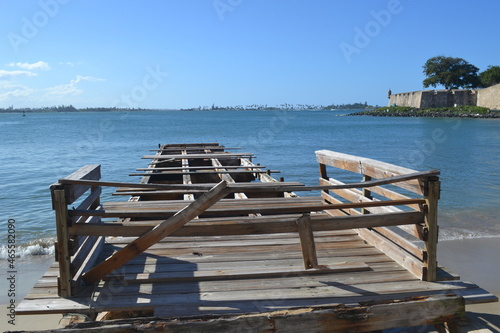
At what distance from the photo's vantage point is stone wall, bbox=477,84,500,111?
9129 cm

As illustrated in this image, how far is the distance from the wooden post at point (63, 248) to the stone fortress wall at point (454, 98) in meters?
102

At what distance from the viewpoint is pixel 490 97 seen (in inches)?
3740

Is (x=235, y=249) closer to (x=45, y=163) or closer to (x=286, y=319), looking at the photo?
(x=286, y=319)

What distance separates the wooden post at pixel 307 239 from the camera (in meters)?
4.27

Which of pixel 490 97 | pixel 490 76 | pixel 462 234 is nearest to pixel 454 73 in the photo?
pixel 490 76

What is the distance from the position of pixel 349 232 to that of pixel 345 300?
91.3 inches

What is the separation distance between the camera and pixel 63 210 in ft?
12.8

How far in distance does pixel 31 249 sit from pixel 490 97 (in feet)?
346

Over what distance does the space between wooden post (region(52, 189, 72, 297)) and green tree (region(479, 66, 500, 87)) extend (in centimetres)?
13071

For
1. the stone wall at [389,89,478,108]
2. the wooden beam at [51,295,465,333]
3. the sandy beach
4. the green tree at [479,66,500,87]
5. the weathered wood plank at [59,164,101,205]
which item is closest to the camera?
the wooden beam at [51,295,465,333]

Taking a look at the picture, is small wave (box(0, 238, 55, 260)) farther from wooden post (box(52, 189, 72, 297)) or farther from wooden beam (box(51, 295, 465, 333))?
wooden beam (box(51, 295, 465, 333))

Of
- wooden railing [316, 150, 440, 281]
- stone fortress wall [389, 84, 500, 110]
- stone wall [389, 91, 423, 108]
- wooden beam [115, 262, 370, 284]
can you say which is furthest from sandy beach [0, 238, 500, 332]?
stone wall [389, 91, 423, 108]

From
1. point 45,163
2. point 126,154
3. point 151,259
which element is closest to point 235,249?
point 151,259

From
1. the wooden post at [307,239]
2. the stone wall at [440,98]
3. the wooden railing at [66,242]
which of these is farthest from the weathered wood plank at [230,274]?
the stone wall at [440,98]
